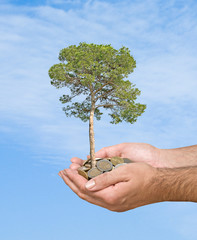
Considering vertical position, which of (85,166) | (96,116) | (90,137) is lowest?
(85,166)

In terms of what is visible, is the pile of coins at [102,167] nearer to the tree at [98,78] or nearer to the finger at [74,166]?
the finger at [74,166]

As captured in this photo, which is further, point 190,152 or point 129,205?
point 190,152

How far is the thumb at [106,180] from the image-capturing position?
→ 11.6 ft

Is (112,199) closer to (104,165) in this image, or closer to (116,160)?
(104,165)

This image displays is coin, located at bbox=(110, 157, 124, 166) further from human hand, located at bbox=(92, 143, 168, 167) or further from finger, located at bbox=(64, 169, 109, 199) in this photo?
finger, located at bbox=(64, 169, 109, 199)

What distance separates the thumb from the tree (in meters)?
5.30

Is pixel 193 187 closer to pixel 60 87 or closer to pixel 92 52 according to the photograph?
pixel 92 52

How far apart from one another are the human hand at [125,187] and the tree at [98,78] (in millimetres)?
5209

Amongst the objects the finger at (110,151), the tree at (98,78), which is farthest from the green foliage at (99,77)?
the finger at (110,151)

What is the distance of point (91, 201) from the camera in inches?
156

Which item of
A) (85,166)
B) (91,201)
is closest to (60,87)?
(85,166)

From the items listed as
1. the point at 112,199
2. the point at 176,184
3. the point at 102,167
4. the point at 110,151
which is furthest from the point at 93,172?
the point at 176,184

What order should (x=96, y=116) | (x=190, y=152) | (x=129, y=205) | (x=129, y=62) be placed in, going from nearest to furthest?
(x=129, y=205), (x=190, y=152), (x=129, y=62), (x=96, y=116)

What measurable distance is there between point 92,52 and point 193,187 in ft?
23.6
